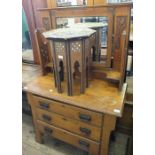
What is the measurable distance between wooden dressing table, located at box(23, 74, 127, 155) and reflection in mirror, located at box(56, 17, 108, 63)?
0.75ft

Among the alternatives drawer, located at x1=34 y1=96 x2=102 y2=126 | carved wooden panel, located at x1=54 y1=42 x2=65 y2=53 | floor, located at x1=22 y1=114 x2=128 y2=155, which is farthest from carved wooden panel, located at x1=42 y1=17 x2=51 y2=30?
floor, located at x1=22 y1=114 x2=128 y2=155

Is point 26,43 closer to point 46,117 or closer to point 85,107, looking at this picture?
point 46,117

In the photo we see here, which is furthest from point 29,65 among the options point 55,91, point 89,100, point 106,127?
point 106,127

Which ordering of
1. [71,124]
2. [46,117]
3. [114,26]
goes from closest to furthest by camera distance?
[114,26]
[71,124]
[46,117]

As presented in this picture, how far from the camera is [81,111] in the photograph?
1095 mm

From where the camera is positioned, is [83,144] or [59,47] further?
[83,144]

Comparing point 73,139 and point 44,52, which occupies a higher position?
point 44,52

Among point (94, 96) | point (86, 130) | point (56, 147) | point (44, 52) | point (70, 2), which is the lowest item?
point (56, 147)

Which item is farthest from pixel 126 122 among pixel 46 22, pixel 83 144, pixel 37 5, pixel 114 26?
pixel 37 5

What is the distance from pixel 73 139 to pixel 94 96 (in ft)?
1.47

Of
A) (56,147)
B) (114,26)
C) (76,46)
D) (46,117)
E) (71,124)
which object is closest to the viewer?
(76,46)

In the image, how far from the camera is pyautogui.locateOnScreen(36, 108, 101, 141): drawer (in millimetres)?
1136

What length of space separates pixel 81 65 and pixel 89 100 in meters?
0.26
